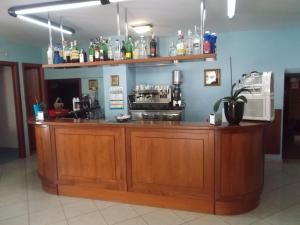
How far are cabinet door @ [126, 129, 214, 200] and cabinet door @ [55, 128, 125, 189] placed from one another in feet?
0.50

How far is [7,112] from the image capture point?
5.87 m

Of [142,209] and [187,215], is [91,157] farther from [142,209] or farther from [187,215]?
[187,215]

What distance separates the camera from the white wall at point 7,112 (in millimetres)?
5688

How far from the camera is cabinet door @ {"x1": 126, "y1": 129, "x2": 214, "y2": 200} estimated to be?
2.82 metres

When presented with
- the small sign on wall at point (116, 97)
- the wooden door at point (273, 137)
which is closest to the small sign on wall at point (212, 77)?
the wooden door at point (273, 137)

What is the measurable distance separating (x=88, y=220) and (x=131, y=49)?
Result: 82.0 inches

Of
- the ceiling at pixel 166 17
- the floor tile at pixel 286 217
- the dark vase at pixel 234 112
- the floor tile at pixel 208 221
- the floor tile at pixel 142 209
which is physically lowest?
the floor tile at pixel 208 221

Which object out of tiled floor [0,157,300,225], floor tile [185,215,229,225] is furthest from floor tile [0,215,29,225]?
floor tile [185,215,229,225]

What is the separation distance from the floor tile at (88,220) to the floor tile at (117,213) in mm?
65

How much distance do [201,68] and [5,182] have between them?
161 inches

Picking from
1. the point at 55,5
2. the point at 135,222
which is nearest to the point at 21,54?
the point at 55,5

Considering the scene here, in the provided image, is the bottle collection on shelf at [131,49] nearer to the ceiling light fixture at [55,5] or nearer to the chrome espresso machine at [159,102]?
the ceiling light fixture at [55,5]

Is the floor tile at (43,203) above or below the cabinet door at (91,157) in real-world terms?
below

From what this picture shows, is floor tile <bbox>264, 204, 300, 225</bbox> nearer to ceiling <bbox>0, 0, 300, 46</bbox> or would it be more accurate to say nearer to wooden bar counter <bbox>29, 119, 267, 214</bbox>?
wooden bar counter <bbox>29, 119, 267, 214</bbox>
